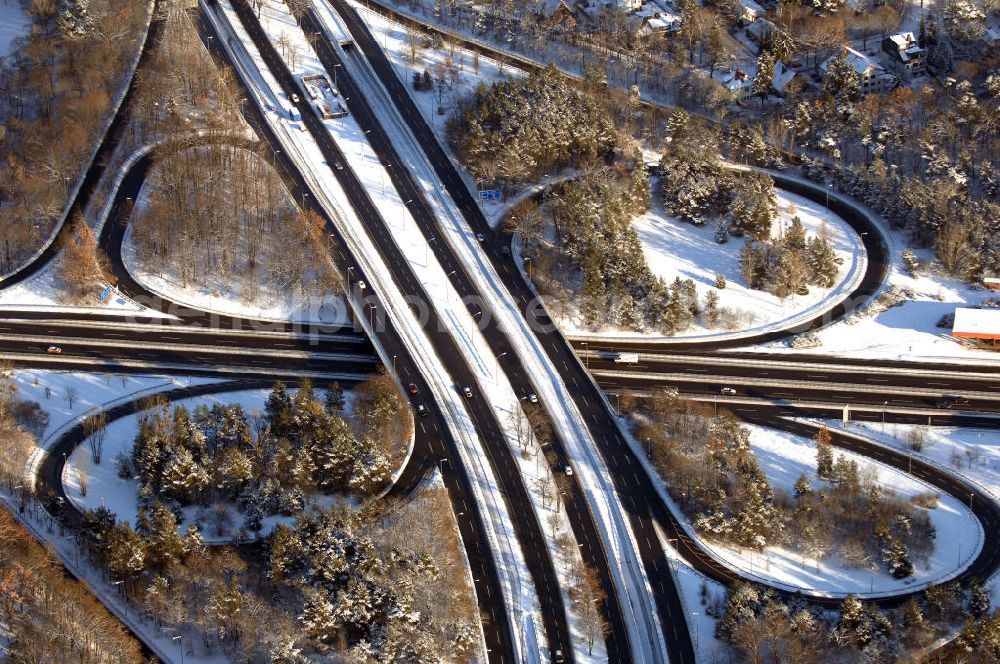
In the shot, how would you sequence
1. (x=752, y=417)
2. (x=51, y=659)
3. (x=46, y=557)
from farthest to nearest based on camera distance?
1. (x=752, y=417)
2. (x=46, y=557)
3. (x=51, y=659)

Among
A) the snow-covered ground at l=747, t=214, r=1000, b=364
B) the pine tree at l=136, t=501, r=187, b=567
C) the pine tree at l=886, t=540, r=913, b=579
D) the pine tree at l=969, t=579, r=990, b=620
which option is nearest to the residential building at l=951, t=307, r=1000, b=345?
the snow-covered ground at l=747, t=214, r=1000, b=364

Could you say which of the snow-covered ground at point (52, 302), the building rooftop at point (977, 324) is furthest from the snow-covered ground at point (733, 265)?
the snow-covered ground at point (52, 302)

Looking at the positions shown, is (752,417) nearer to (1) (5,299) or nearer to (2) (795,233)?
(2) (795,233)

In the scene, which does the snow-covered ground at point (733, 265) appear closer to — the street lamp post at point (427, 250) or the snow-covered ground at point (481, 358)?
the snow-covered ground at point (481, 358)

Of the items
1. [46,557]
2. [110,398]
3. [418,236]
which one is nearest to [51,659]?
[46,557]

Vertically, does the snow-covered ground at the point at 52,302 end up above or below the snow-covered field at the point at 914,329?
below

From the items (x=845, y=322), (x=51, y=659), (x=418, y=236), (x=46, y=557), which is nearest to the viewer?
(x=51, y=659)
